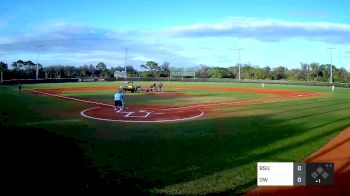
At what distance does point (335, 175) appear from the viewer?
1168cm

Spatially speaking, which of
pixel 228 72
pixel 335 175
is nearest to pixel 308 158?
pixel 335 175

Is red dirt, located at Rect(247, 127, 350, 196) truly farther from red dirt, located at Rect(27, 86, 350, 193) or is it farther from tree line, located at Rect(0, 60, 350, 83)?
tree line, located at Rect(0, 60, 350, 83)

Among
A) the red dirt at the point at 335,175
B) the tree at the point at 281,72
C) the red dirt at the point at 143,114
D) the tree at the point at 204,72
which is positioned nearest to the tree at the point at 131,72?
the tree at the point at 204,72

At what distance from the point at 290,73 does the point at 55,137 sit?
435 ft

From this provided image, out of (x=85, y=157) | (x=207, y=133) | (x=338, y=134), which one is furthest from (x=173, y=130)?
(x=338, y=134)

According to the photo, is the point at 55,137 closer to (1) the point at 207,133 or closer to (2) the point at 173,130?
(2) the point at 173,130

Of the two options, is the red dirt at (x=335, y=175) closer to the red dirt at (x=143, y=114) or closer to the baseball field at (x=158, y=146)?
the baseball field at (x=158, y=146)

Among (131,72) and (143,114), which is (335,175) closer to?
(143,114)
